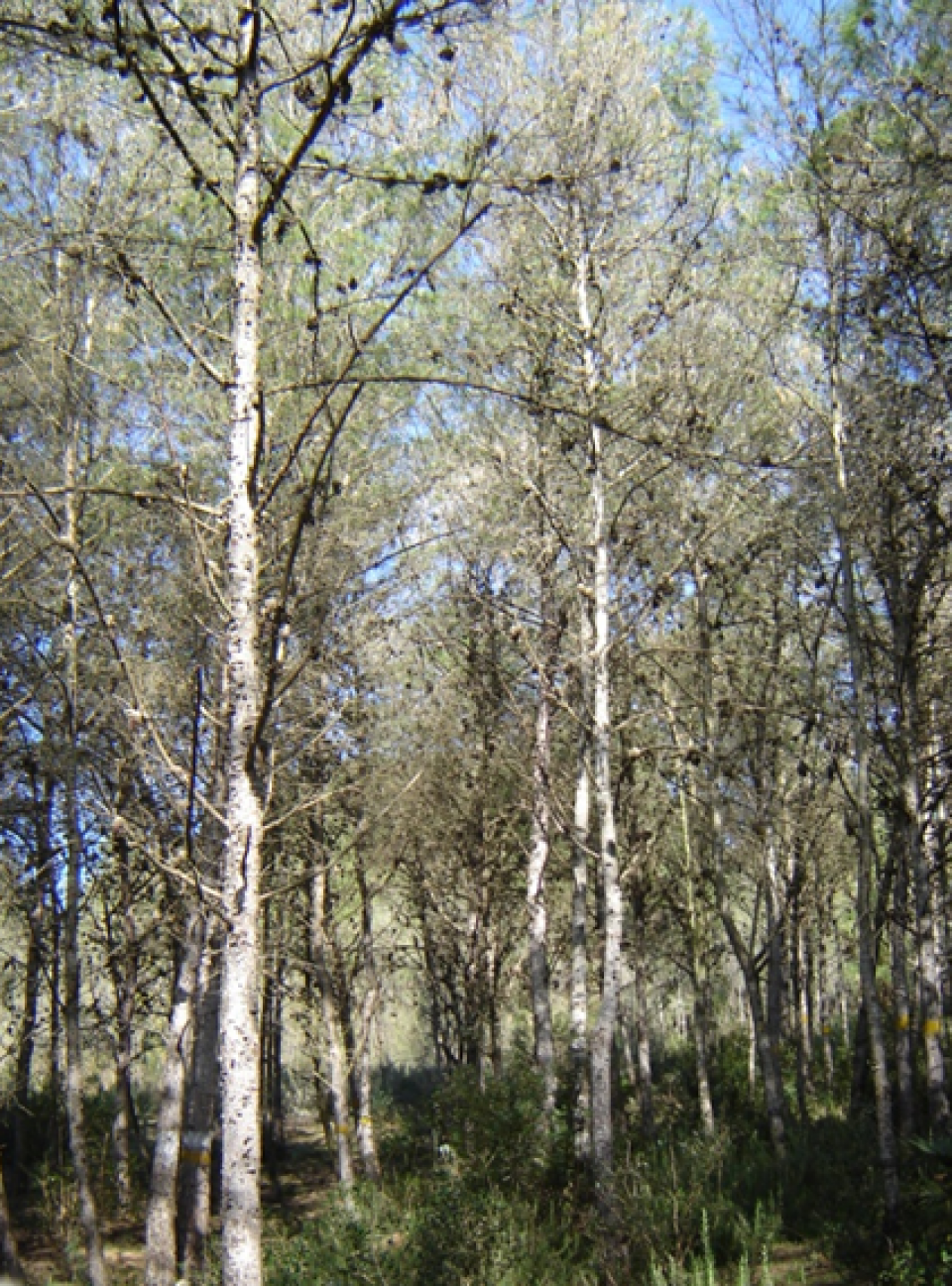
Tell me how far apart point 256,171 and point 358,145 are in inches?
66.7

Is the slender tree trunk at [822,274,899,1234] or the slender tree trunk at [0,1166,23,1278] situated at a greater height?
the slender tree trunk at [822,274,899,1234]

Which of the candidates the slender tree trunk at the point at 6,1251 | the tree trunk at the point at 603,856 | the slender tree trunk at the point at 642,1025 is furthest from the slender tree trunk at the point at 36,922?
the slender tree trunk at the point at 642,1025

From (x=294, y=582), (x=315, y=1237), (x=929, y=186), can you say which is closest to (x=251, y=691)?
(x=294, y=582)

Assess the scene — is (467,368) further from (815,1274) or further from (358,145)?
(815,1274)

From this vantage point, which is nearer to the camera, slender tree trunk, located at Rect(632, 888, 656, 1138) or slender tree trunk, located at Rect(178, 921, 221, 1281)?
slender tree trunk, located at Rect(178, 921, 221, 1281)

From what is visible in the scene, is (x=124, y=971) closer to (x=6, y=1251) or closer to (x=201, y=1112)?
(x=6, y=1251)

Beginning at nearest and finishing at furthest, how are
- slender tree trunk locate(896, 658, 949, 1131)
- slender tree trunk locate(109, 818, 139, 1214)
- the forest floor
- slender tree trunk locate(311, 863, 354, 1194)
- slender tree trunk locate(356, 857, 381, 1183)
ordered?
the forest floor → slender tree trunk locate(896, 658, 949, 1131) → slender tree trunk locate(311, 863, 354, 1194) → slender tree trunk locate(109, 818, 139, 1214) → slender tree trunk locate(356, 857, 381, 1183)

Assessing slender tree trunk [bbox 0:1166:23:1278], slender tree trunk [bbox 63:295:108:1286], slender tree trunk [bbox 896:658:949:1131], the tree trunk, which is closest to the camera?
the tree trunk

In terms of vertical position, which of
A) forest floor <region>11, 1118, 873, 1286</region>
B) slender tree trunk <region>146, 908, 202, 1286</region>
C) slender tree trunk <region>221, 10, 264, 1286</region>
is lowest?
forest floor <region>11, 1118, 873, 1286</region>

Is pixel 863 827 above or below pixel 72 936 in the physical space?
above

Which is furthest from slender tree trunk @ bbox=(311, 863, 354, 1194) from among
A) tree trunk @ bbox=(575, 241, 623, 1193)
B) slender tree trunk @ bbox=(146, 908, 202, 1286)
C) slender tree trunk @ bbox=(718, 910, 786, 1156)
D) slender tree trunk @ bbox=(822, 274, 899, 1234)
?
slender tree trunk @ bbox=(822, 274, 899, 1234)

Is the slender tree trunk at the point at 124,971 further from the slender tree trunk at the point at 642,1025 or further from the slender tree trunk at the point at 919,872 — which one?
the slender tree trunk at the point at 919,872

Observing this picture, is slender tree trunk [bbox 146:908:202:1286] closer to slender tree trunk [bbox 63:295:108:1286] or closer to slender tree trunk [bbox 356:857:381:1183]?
slender tree trunk [bbox 63:295:108:1286]

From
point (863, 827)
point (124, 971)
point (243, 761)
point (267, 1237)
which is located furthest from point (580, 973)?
point (243, 761)
